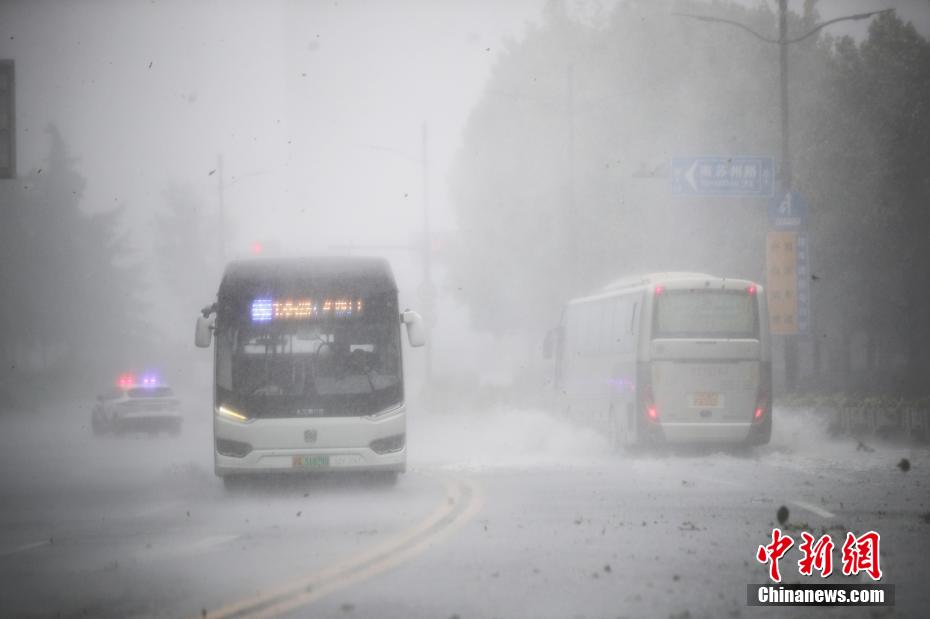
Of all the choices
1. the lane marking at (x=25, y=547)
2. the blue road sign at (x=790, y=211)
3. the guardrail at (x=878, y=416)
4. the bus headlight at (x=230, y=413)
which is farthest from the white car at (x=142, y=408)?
the lane marking at (x=25, y=547)

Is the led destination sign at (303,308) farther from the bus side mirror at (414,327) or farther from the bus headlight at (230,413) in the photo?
the bus headlight at (230,413)

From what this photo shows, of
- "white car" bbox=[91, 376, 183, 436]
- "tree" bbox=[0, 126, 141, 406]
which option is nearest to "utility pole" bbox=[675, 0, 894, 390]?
"white car" bbox=[91, 376, 183, 436]

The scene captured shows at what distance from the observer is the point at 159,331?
8994cm

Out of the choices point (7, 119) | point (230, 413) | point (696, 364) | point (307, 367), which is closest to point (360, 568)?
point (230, 413)

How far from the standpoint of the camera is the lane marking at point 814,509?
48.3ft

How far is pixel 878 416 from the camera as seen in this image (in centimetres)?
2798

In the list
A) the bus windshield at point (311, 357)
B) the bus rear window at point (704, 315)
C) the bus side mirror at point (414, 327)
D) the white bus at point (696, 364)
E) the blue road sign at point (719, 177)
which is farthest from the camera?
the blue road sign at point (719, 177)

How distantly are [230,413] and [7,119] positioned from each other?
8.11m

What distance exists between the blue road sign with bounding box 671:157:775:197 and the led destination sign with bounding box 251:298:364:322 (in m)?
15.3

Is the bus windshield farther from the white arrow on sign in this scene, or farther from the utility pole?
the utility pole

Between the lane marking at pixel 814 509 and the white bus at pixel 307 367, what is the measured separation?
5402mm

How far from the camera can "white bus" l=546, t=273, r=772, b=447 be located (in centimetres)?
2431

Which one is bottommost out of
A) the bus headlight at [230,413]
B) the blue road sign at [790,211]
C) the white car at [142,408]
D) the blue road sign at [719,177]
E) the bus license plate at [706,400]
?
the white car at [142,408]

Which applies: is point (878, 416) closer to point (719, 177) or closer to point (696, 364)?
point (696, 364)
